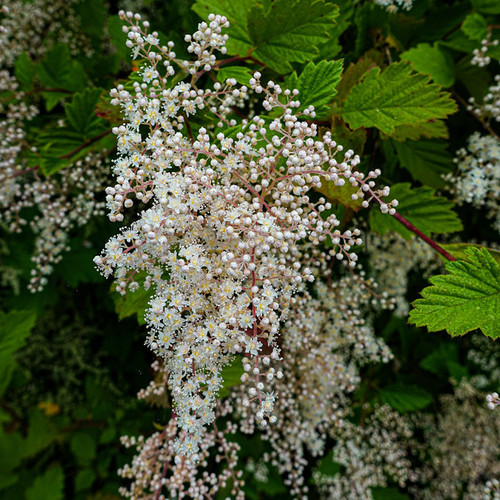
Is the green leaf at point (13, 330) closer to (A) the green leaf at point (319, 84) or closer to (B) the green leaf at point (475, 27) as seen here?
(A) the green leaf at point (319, 84)

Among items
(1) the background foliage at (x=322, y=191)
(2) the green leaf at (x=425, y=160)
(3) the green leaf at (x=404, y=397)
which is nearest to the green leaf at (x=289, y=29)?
(1) the background foliage at (x=322, y=191)

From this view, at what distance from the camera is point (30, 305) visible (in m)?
2.25

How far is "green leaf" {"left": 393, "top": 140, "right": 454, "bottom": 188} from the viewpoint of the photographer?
179 cm

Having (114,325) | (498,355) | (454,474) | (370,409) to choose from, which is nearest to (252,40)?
(114,325)

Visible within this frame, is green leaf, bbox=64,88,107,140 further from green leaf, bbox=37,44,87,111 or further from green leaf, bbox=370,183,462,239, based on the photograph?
green leaf, bbox=370,183,462,239

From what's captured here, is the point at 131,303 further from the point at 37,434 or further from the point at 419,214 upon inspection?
the point at 37,434

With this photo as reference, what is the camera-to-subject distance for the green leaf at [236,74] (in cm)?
123

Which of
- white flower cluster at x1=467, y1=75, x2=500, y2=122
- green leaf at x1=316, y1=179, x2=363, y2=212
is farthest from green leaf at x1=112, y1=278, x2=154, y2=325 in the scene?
white flower cluster at x1=467, y1=75, x2=500, y2=122

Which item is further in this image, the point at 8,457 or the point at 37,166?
the point at 8,457

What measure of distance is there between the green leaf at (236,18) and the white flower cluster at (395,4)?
612 mm

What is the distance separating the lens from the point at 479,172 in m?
1.74

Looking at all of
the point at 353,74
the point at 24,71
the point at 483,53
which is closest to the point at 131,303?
the point at 353,74

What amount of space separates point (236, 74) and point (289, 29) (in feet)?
0.84

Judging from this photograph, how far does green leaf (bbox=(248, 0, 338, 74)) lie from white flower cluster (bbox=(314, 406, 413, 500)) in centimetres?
203
